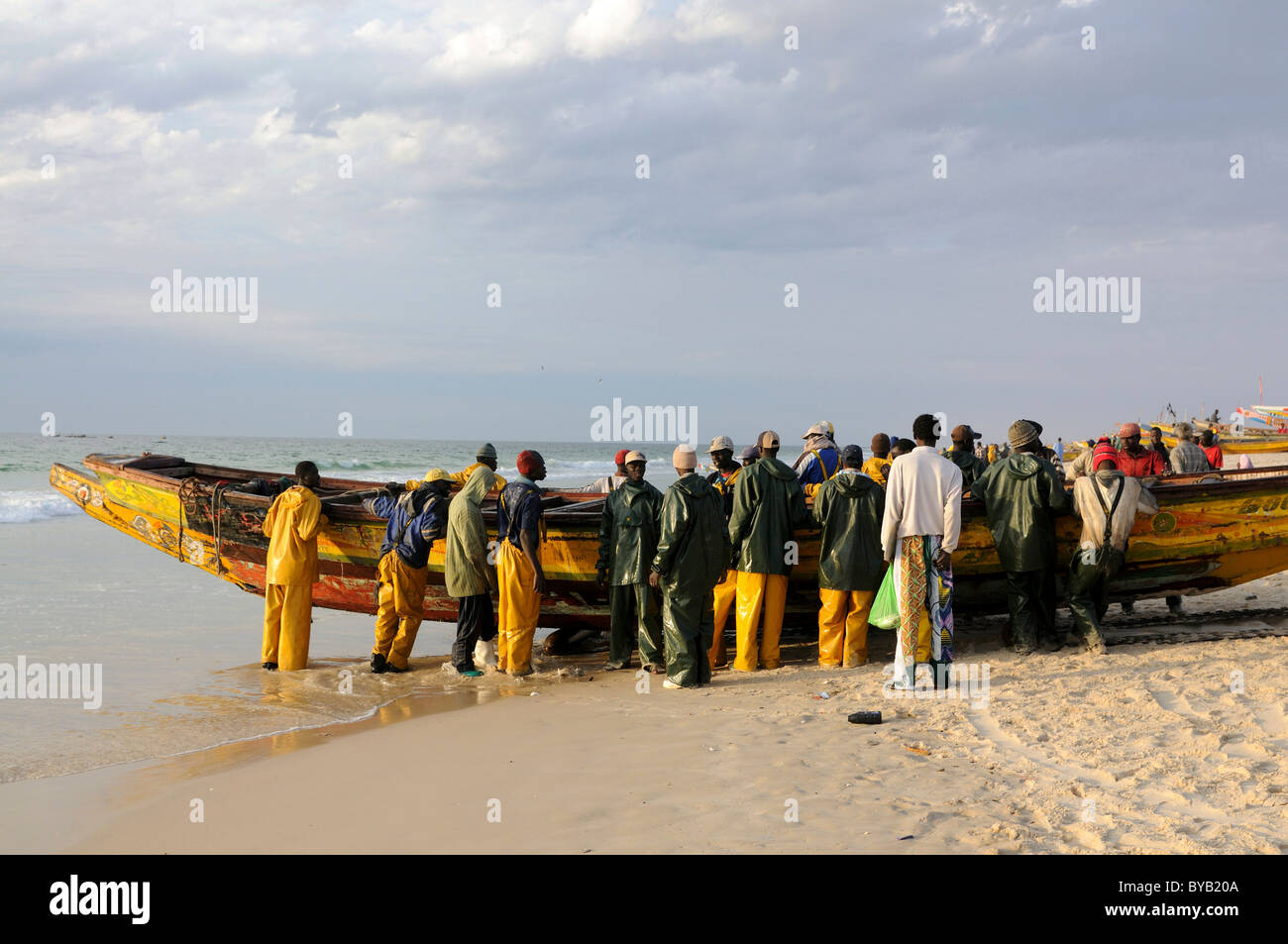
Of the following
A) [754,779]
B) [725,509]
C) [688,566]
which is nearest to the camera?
[754,779]

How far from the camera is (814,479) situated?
7586mm

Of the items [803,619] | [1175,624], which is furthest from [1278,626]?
[803,619]

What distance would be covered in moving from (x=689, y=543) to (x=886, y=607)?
149cm

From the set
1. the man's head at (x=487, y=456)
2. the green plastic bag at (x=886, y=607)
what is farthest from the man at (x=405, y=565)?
the green plastic bag at (x=886, y=607)

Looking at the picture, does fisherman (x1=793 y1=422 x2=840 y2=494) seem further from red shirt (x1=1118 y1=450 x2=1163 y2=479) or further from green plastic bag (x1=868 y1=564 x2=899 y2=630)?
red shirt (x1=1118 y1=450 x2=1163 y2=479)

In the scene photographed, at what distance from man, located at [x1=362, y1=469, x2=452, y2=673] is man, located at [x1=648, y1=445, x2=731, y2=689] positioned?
79.1 inches

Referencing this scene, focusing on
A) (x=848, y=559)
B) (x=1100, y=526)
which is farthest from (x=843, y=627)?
(x=1100, y=526)

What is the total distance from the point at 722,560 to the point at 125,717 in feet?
14.5

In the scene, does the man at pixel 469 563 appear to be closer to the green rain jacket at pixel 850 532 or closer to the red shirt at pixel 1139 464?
the green rain jacket at pixel 850 532

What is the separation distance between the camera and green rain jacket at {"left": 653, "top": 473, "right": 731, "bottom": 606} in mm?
6523

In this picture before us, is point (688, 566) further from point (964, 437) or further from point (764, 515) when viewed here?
point (964, 437)

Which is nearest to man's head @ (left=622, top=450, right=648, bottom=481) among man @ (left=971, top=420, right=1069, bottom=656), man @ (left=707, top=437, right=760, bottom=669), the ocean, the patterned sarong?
man @ (left=707, top=437, right=760, bottom=669)

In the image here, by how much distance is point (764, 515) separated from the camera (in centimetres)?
693

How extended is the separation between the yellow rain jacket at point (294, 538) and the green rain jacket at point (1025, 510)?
18.3 feet
